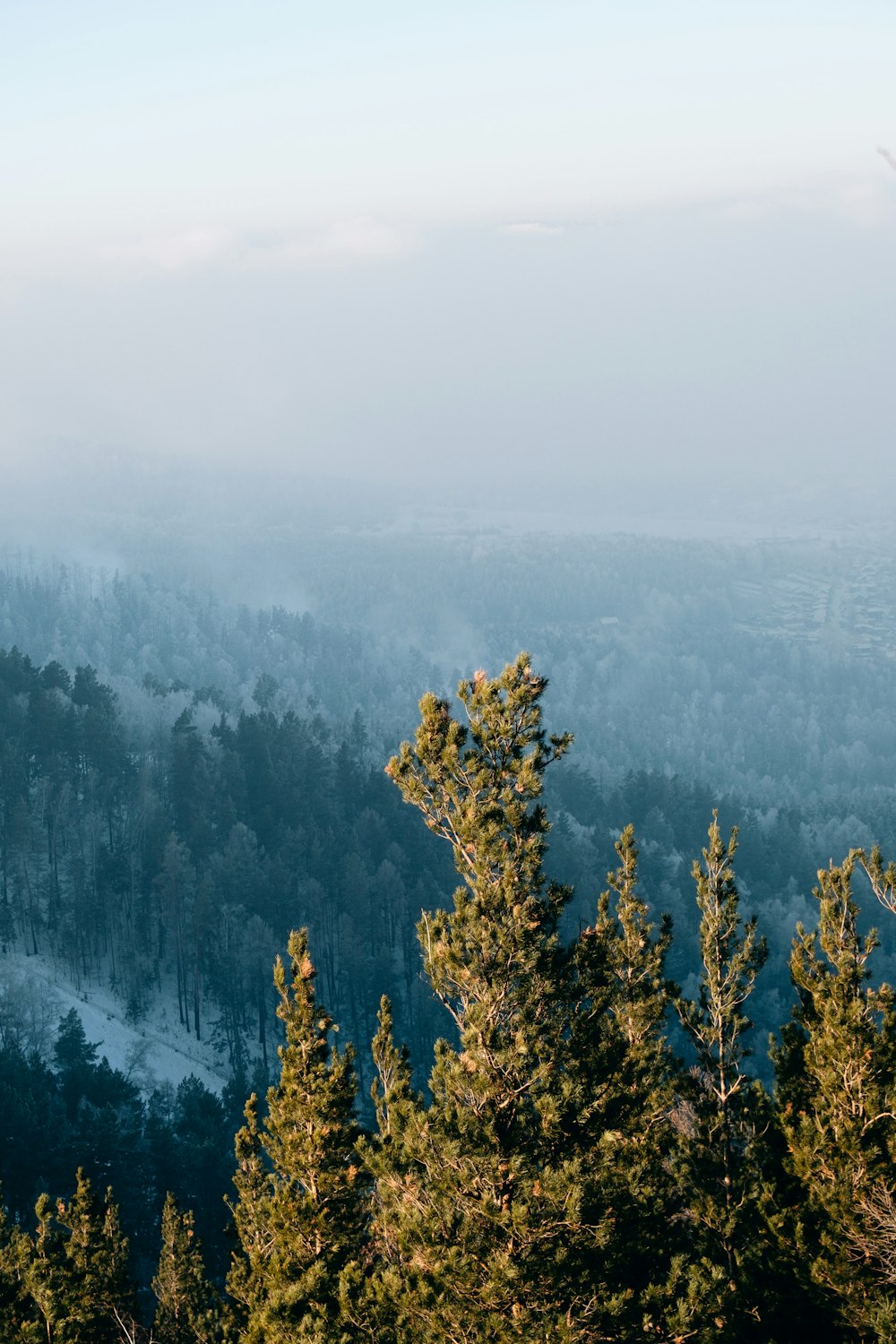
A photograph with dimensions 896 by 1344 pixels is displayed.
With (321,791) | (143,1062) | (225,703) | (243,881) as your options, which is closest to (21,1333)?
(143,1062)

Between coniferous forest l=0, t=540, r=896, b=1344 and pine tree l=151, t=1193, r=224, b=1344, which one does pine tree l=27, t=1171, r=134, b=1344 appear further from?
pine tree l=151, t=1193, r=224, b=1344

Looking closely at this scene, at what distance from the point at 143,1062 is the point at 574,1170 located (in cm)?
7277

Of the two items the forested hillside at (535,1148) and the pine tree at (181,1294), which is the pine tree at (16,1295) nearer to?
the forested hillside at (535,1148)

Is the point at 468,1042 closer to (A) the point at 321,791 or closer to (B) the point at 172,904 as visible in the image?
(B) the point at 172,904

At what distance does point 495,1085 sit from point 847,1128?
859 centimetres

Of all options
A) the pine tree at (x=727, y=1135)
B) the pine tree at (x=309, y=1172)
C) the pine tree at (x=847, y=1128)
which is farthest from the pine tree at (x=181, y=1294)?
the pine tree at (x=847, y=1128)

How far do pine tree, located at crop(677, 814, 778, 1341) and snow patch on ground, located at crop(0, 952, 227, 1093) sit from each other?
202ft

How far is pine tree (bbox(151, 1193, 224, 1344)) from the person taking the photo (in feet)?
109

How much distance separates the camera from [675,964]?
368ft

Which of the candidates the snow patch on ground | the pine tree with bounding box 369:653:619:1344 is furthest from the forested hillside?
the snow patch on ground

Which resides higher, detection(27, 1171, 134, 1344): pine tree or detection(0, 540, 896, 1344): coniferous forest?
detection(0, 540, 896, 1344): coniferous forest

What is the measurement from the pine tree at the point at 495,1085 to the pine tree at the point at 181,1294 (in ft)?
48.5

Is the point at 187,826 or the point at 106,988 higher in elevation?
the point at 187,826

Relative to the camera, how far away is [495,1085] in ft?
65.3
